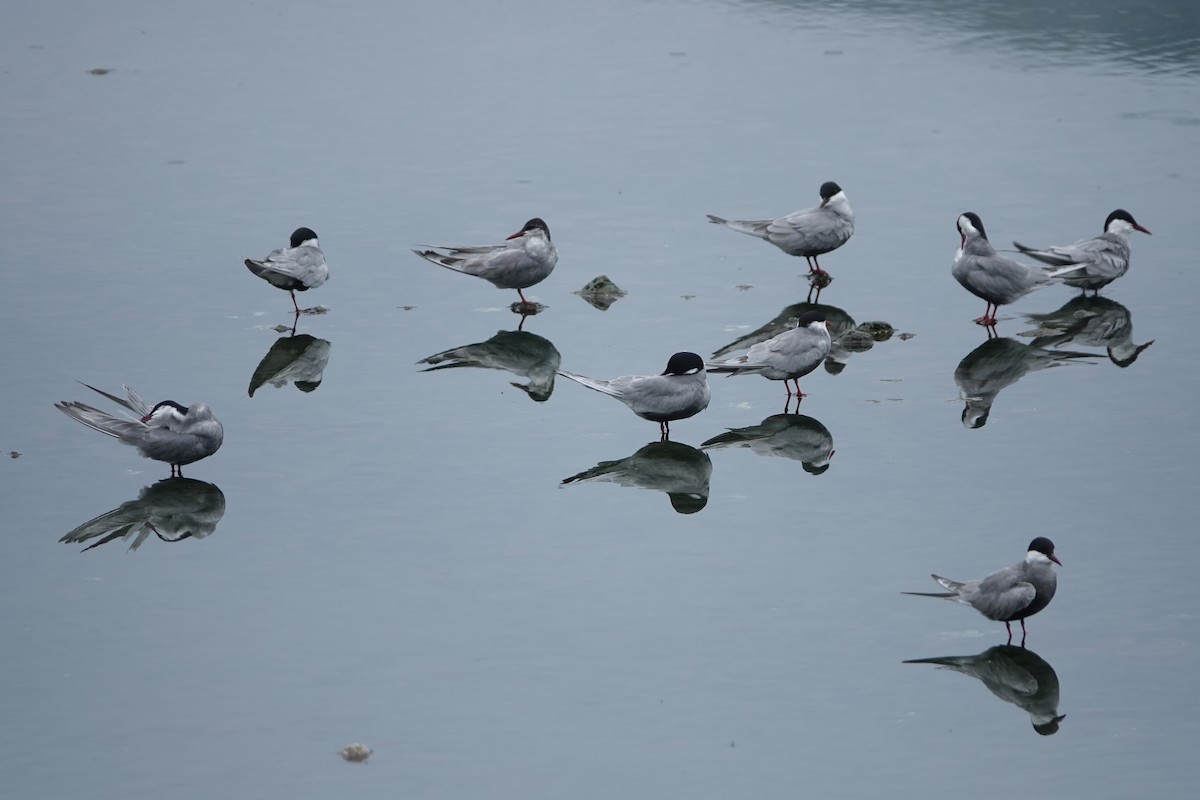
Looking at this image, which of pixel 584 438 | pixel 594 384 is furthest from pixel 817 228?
pixel 584 438

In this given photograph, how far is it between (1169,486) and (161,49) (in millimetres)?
18008

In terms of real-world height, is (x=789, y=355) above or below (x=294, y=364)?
above

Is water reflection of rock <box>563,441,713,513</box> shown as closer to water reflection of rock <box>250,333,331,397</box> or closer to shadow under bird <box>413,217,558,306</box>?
water reflection of rock <box>250,333,331,397</box>

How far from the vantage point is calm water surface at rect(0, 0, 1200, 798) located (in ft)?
29.9

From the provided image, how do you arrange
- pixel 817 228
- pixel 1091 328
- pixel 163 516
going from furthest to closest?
pixel 817 228
pixel 1091 328
pixel 163 516

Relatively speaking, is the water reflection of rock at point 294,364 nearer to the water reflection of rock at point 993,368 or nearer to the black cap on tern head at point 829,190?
the black cap on tern head at point 829,190

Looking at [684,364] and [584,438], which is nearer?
[684,364]

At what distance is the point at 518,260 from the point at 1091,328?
5736mm

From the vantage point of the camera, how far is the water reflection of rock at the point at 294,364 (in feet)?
47.0

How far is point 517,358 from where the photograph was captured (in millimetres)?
14883

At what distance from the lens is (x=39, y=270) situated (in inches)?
651

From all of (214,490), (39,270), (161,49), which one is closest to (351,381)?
(214,490)

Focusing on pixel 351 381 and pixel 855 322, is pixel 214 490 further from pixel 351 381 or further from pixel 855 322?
pixel 855 322

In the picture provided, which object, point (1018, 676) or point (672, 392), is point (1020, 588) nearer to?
point (1018, 676)
